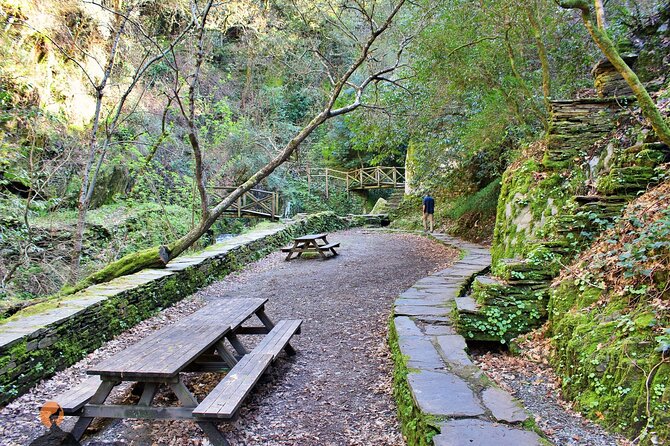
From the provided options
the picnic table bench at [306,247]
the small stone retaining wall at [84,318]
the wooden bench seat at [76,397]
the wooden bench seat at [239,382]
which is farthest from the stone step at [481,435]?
the picnic table bench at [306,247]

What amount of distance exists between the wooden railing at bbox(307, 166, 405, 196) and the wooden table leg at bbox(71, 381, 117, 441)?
18276mm

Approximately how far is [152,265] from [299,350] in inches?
126

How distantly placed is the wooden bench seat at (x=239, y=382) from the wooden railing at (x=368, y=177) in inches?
681

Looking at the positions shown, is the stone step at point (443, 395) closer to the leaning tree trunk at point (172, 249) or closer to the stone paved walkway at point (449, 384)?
the stone paved walkway at point (449, 384)

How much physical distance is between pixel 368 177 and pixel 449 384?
19221 millimetres

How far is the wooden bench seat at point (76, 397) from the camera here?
107 inches

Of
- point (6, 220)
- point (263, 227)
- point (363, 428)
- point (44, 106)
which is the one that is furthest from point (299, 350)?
point (263, 227)

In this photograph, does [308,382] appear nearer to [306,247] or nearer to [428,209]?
[306,247]

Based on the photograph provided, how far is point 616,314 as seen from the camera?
2.98 m

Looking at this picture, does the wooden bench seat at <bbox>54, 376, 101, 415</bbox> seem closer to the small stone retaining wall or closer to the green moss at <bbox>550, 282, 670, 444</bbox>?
the small stone retaining wall

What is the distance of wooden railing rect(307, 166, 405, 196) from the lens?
69.4 feet

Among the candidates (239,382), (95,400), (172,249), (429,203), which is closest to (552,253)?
(239,382)

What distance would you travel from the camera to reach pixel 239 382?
2.98 metres

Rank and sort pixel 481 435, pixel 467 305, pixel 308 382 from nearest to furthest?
pixel 481 435 → pixel 308 382 → pixel 467 305
